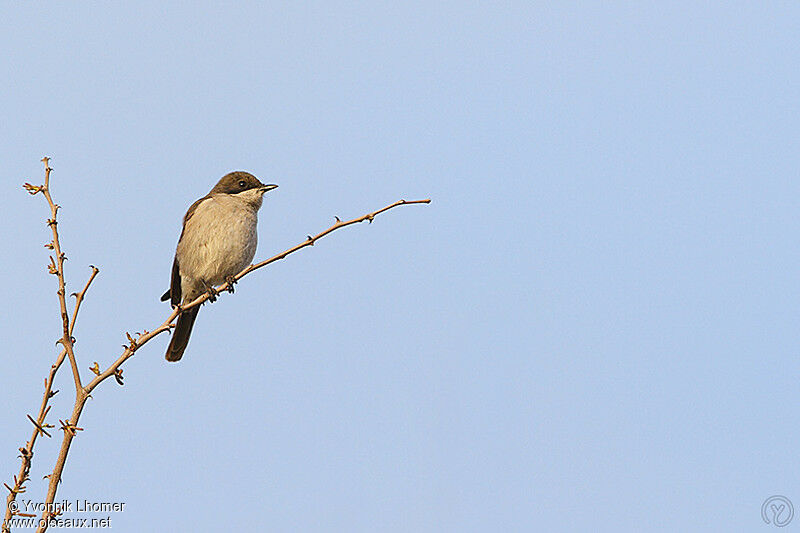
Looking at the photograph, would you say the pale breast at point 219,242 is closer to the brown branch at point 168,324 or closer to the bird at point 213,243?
the bird at point 213,243

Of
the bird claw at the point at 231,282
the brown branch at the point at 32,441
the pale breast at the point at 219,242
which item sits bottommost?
the brown branch at the point at 32,441

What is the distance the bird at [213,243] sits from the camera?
966 cm

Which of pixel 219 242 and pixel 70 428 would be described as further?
pixel 219 242

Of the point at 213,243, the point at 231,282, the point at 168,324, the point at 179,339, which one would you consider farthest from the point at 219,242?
the point at 168,324

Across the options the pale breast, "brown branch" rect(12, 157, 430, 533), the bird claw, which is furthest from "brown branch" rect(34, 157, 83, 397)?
the pale breast

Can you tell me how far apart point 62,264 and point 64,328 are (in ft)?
1.27

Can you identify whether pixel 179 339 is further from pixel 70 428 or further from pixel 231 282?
pixel 70 428

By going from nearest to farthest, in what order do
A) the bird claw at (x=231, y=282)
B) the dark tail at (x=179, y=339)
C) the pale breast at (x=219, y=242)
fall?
the bird claw at (x=231, y=282) < the pale breast at (x=219, y=242) < the dark tail at (x=179, y=339)

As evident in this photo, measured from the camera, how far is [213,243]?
9.66 meters

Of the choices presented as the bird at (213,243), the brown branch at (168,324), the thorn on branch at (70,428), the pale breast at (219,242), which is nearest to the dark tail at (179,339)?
the bird at (213,243)

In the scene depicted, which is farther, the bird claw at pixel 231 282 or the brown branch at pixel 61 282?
the bird claw at pixel 231 282

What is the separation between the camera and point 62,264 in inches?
169

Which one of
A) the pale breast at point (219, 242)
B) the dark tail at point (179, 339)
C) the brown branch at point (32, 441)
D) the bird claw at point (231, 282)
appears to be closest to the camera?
the brown branch at point (32, 441)

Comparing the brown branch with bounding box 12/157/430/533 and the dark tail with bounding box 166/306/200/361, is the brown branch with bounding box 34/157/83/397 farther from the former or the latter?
the dark tail with bounding box 166/306/200/361
